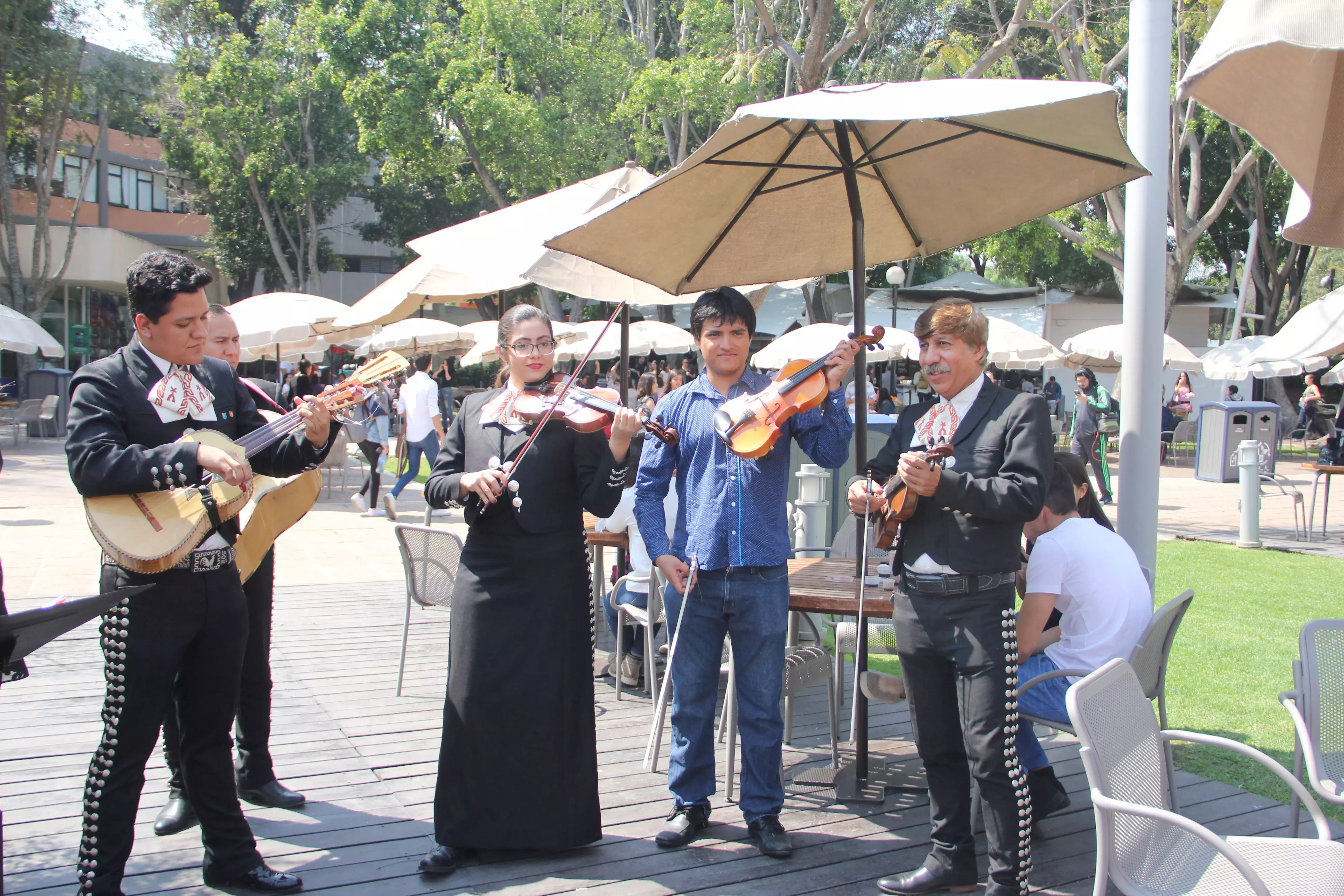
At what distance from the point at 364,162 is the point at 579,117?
31.9 feet

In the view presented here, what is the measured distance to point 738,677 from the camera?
11.8 ft

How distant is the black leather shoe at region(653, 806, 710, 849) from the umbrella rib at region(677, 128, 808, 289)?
2248 millimetres

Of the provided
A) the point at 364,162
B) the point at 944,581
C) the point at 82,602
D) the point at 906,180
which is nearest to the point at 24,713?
the point at 82,602

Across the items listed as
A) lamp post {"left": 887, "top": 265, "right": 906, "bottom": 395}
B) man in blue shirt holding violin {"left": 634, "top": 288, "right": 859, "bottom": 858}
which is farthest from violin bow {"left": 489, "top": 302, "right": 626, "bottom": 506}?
lamp post {"left": 887, "top": 265, "right": 906, "bottom": 395}

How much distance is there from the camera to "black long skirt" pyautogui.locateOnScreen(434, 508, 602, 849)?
3404 millimetres

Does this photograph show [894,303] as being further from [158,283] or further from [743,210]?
[158,283]

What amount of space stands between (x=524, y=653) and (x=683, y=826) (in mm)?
865

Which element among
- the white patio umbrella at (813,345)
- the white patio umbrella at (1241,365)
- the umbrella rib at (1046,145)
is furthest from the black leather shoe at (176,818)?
the white patio umbrella at (1241,365)

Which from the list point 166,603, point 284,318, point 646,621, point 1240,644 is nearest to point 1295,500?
point 1240,644

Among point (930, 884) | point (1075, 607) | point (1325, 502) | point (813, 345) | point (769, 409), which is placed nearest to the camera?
point (930, 884)

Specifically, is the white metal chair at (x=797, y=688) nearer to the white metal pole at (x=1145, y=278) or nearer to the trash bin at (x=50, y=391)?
the white metal pole at (x=1145, y=278)

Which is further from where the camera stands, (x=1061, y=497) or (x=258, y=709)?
(x=258, y=709)

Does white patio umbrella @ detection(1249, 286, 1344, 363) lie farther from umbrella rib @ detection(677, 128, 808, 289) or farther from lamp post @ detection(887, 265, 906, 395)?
lamp post @ detection(887, 265, 906, 395)

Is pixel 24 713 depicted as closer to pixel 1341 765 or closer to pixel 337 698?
pixel 337 698
